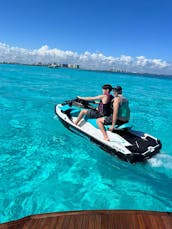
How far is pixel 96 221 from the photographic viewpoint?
6.63 feet

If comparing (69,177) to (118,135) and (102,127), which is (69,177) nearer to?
(102,127)

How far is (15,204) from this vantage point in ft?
12.0

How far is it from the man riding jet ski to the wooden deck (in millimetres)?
2651

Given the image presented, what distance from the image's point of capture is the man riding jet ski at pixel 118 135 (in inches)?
195

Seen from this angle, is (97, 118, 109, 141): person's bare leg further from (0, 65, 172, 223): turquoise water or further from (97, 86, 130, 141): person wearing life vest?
(0, 65, 172, 223): turquoise water

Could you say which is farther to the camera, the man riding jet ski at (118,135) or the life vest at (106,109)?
the life vest at (106,109)

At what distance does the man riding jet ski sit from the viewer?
4945mm

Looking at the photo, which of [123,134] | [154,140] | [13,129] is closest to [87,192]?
[123,134]

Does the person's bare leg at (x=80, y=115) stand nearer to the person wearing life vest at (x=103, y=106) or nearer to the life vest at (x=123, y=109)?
the person wearing life vest at (x=103, y=106)

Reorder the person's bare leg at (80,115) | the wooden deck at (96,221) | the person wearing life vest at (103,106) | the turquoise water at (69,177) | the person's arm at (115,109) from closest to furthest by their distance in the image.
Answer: the wooden deck at (96,221) < the turquoise water at (69,177) < the person's arm at (115,109) < the person wearing life vest at (103,106) < the person's bare leg at (80,115)

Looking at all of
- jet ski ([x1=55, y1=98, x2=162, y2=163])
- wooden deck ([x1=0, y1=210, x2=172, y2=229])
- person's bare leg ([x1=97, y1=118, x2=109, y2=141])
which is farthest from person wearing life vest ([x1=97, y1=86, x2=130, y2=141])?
wooden deck ([x1=0, y1=210, x2=172, y2=229])

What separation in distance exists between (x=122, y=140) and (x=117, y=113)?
72 cm

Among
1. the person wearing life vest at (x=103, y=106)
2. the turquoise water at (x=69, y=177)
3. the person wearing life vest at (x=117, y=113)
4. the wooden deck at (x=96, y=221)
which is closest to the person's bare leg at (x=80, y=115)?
the person wearing life vest at (x=103, y=106)

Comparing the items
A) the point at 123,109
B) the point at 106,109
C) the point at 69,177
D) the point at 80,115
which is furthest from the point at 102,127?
the point at 69,177
